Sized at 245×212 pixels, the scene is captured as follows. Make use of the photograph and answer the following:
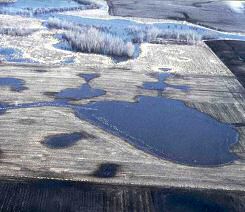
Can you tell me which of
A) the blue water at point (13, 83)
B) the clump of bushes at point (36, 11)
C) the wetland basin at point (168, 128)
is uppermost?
the clump of bushes at point (36, 11)

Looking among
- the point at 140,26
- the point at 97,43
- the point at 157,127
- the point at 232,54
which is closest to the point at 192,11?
the point at 140,26

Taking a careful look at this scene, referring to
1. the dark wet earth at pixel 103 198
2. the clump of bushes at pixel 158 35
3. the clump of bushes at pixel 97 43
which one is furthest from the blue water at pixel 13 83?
the clump of bushes at pixel 158 35

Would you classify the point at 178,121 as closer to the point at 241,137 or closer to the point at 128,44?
the point at 241,137

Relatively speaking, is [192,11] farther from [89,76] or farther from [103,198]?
[103,198]

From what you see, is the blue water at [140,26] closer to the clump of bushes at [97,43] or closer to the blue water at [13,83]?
the clump of bushes at [97,43]

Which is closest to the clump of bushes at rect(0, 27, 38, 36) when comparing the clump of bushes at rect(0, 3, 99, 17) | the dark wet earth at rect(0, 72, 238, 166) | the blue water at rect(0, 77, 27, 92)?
the clump of bushes at rect(0, 3, 99, 17)

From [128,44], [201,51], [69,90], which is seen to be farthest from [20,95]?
[201,51]
